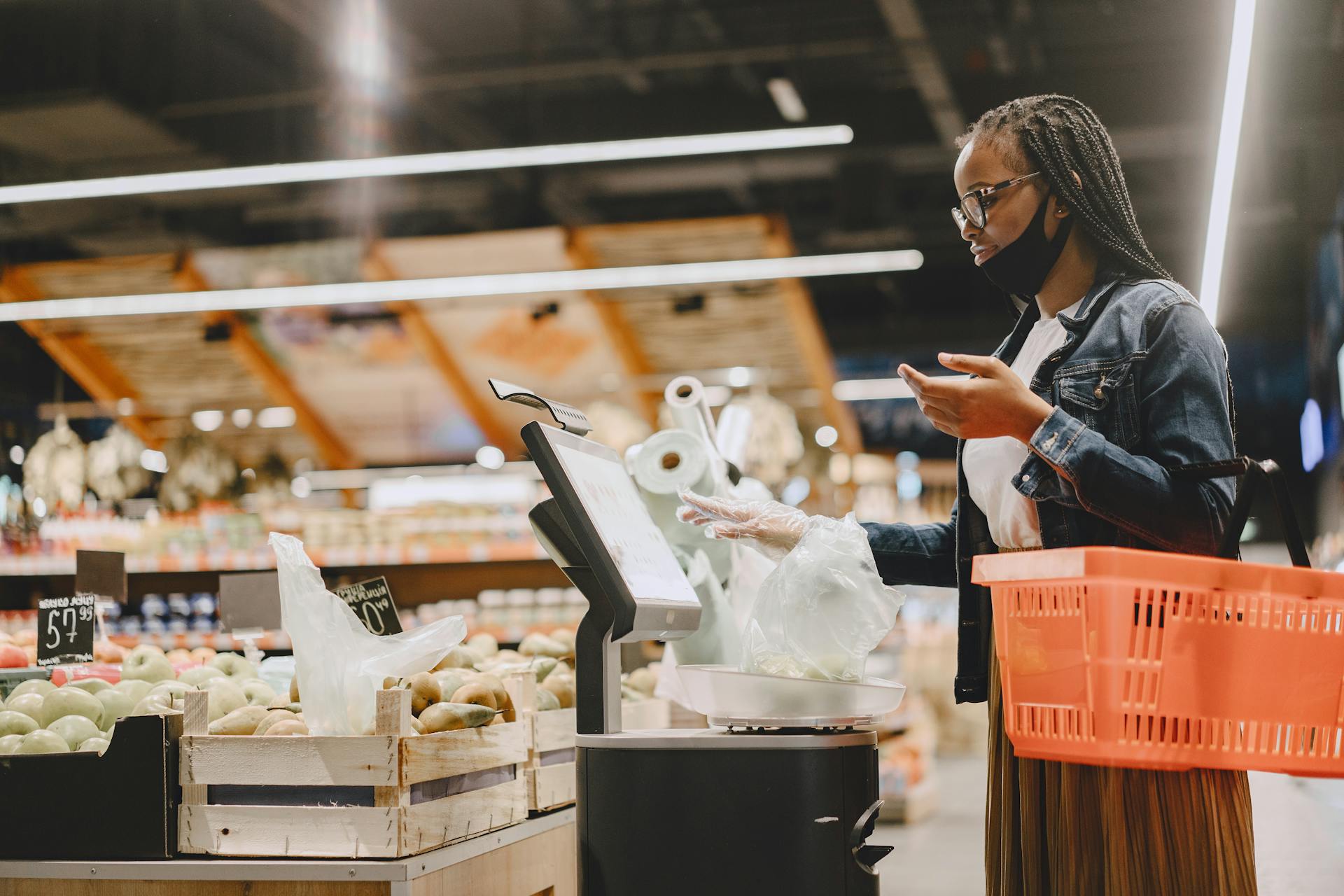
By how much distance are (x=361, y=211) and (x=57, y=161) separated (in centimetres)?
206

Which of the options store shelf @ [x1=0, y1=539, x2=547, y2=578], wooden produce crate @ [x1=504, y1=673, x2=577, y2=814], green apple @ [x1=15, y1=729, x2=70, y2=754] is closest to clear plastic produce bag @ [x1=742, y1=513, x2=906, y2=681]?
wooden produce crate @ [x1=504, y1=673, x2=577, y2=814]

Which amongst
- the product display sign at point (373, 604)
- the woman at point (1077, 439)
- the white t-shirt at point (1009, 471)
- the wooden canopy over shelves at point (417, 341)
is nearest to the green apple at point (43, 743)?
the product display sign at point (373, 604)

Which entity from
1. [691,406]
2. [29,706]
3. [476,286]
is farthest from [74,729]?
[476,286]

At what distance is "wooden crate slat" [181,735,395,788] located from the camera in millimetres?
1853

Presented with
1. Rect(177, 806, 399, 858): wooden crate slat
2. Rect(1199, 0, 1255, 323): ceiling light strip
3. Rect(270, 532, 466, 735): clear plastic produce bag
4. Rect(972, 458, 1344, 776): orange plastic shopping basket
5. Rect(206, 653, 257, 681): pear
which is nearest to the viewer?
Rect(972, 458, 1344, 776): orange plastic shopping basket

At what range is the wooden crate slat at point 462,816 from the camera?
74.0 inches

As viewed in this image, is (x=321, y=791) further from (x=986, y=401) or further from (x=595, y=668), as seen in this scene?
(x=986, y=401)

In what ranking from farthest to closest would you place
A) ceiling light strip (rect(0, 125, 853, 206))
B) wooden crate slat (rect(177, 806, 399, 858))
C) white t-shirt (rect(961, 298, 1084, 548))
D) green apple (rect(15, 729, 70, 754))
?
1. ceiling light strip (rect(0, 125, 853, 206))
2. green apple (rect(15, 729, 70, 754))
3. wooden crate slat (rect(177, 806, 399, 858))
4. white t-shirt (rect(961, 298, 1084, 548))

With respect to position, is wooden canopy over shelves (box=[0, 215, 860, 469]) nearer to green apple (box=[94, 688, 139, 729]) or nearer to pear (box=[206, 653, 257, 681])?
pear (box=[206, 653, 257, 681])

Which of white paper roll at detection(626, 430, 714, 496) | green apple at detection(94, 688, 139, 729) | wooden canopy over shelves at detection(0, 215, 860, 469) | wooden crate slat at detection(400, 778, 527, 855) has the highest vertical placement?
wooden canopy over shelves at detection(0, 215, 860, 469)

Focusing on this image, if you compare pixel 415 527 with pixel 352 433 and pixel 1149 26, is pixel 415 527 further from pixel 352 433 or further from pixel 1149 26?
pixel 1149 26

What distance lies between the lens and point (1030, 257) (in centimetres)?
175

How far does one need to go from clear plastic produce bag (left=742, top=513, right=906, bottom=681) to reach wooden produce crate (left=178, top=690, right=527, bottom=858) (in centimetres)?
55

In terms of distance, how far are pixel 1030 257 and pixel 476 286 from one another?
681 cm
